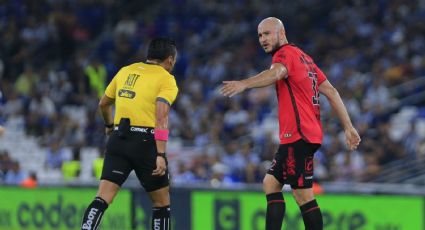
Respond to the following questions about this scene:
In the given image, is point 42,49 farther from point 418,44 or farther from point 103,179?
point 103,179

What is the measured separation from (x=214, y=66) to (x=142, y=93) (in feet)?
45.8

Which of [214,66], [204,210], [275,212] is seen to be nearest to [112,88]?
[275,212]

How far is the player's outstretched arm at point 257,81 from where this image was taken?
28.2 feet

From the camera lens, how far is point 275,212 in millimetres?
9625

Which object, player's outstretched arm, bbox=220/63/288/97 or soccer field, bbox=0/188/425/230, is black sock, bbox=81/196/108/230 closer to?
player's outstretched arm, bbox=220/63/288/97

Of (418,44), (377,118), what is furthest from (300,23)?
(377,118)

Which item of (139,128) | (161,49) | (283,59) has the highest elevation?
(161,49)

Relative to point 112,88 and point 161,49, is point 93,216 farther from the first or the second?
point 161,49

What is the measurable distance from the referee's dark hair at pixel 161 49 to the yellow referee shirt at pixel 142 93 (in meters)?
0.15

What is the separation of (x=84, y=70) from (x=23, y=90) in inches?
59.2

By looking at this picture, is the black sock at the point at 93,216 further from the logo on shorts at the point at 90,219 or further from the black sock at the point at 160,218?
the black sock at the point at 160,218

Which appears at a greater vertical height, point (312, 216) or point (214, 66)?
point (214, 66)

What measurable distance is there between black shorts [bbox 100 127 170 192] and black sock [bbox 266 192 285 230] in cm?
101

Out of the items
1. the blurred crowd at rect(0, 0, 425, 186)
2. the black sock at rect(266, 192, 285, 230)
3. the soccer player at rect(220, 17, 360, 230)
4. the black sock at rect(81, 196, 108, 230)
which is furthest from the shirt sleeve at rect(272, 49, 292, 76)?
the blurred crowd at rect(0, 0, 425, 186)
